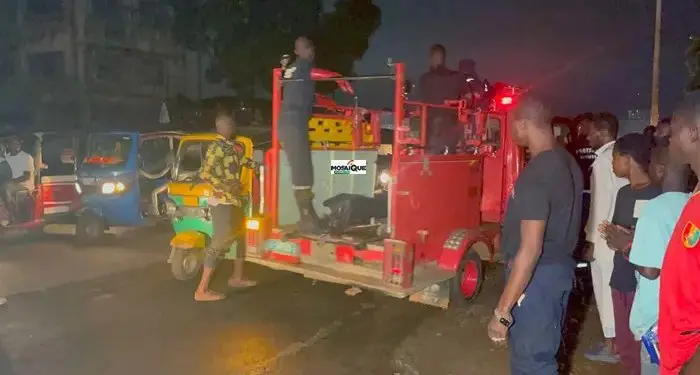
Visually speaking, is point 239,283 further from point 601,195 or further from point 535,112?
point 535,112

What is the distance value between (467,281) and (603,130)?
2.37m

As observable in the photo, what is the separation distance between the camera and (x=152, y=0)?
30.7 m

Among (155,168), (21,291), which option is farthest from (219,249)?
(155,168)

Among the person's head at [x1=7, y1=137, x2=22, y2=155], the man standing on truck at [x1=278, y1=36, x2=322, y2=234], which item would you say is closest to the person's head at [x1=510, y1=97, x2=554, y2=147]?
the man standing on truck at [x1=278, y1=36, x2=322, y2=234]

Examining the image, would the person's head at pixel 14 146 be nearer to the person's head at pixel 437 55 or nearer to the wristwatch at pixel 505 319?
the person's head at pixel 437 55

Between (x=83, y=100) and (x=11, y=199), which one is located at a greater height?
(x=83, y=100)

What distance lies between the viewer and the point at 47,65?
95.1 ft

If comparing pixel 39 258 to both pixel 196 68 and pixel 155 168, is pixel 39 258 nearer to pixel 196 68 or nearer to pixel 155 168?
pixel 155 168

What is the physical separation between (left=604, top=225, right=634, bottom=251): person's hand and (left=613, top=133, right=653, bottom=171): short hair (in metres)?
0.58

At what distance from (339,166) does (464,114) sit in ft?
5.47

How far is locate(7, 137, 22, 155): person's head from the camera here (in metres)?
11.4

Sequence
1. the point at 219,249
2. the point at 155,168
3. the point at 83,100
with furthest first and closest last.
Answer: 1. the point at 83,100
2. the point at 155,168
3. the point at 219,249

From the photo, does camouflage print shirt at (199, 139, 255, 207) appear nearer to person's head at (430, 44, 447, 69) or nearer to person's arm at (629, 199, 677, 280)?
person's head at (430, 44, 447, 69)

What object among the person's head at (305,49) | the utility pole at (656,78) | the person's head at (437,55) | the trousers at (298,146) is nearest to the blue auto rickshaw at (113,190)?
the trousers at (298,146)
